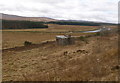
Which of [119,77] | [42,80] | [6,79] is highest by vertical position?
[119,77]

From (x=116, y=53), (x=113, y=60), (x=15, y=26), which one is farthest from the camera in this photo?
(x=15, y=26)

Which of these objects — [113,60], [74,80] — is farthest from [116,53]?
[74,80]

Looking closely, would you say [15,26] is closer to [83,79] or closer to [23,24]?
[23,24]

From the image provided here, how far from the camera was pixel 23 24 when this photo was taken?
313 feet

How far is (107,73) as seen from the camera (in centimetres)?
538

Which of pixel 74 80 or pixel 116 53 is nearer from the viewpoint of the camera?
pixel 74 80

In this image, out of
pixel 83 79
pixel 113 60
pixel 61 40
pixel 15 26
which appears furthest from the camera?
pixel 15 26

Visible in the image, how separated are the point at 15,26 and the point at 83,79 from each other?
89.8 meters

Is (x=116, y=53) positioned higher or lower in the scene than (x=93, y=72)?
higher

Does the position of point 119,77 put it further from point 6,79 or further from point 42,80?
point 6,79

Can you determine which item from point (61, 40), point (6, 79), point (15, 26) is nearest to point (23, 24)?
point (15, 26)

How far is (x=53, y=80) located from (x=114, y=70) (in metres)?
2.28

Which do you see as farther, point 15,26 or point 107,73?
point 15,26

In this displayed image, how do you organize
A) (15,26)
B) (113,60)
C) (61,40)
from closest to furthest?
(113,60)
(61,40)
(15,26)
